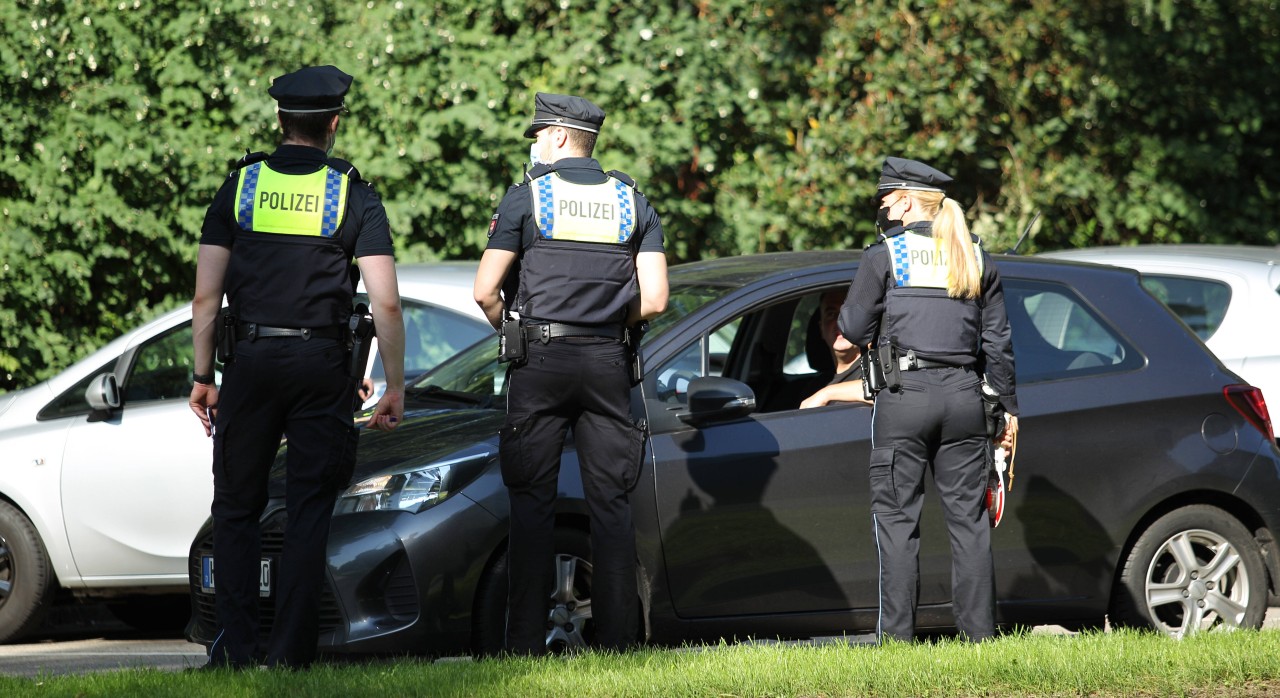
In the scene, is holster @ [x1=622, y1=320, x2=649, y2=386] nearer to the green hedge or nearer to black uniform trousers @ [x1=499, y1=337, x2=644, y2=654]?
black uniform trousers @ [x1=499, y1=337, x2=644, y2=654]

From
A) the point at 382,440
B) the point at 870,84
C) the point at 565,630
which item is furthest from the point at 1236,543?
the point at 870,84

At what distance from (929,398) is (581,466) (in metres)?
1.20

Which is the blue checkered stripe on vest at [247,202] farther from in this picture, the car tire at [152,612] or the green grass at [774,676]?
the car tire at [152,612]

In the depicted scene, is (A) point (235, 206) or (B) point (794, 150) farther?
(B) point (794, 150)

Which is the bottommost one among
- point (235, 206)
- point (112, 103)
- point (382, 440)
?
point (382, 440)

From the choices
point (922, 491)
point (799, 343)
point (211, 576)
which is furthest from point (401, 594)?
point (799, 343)

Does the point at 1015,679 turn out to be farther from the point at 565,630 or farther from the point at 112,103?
the point at 112,103

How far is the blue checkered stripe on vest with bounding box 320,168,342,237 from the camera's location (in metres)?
4.95

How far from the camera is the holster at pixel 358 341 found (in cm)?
501

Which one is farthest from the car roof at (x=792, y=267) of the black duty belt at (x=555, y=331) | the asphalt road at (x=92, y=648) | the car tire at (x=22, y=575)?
the car tire at (x=22, y=575)

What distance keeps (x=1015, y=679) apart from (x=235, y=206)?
2735 mm

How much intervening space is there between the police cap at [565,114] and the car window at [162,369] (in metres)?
2.84

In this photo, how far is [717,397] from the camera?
5.58 metres

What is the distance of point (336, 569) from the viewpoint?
208 inches
